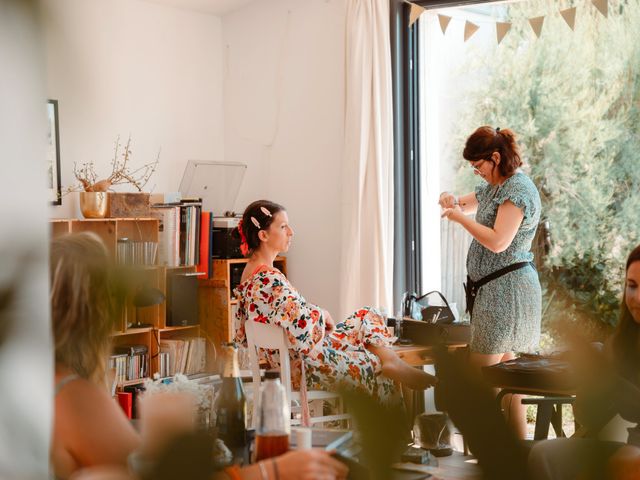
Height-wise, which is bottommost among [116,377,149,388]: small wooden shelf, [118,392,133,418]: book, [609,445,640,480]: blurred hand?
[118,392,133,418]: book

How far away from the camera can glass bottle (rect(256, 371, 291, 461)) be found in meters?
1.56

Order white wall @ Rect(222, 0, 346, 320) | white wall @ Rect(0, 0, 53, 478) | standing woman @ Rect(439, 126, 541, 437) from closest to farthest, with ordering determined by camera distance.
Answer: white wall @ Rect(0, 0, 53, 478) → standing woman @ Rect(439, 126, 541, 437) → white wall @ Rect(222, 0, 346, 320)

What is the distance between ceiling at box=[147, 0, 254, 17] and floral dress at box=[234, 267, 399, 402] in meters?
2.26

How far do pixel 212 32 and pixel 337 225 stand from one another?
63.1 inches

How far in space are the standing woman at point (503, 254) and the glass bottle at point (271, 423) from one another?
6.15 feet

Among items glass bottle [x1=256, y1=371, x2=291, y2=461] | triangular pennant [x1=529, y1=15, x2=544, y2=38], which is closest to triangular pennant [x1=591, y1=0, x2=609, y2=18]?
triangular pennant [x1=529, y1=15, x2=544, y2=38]

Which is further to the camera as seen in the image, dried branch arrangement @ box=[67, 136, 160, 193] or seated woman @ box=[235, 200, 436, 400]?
dried branch arrangement @ box=[67, 136, 160, 193]

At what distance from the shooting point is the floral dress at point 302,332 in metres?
3.56

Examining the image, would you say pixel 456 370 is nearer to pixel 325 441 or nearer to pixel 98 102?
pixel 98 102

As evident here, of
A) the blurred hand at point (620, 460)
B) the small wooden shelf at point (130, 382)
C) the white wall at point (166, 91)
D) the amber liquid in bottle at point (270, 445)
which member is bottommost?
the small wooden shelf at point (130, 382)

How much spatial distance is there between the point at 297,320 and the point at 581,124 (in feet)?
5.61

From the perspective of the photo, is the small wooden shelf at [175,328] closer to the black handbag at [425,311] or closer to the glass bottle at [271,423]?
the black handbag at [425,311]

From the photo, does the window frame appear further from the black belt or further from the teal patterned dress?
the teal patterned dress

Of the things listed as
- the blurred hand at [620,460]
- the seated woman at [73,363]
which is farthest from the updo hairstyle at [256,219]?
the blurred hand at [620,460]
